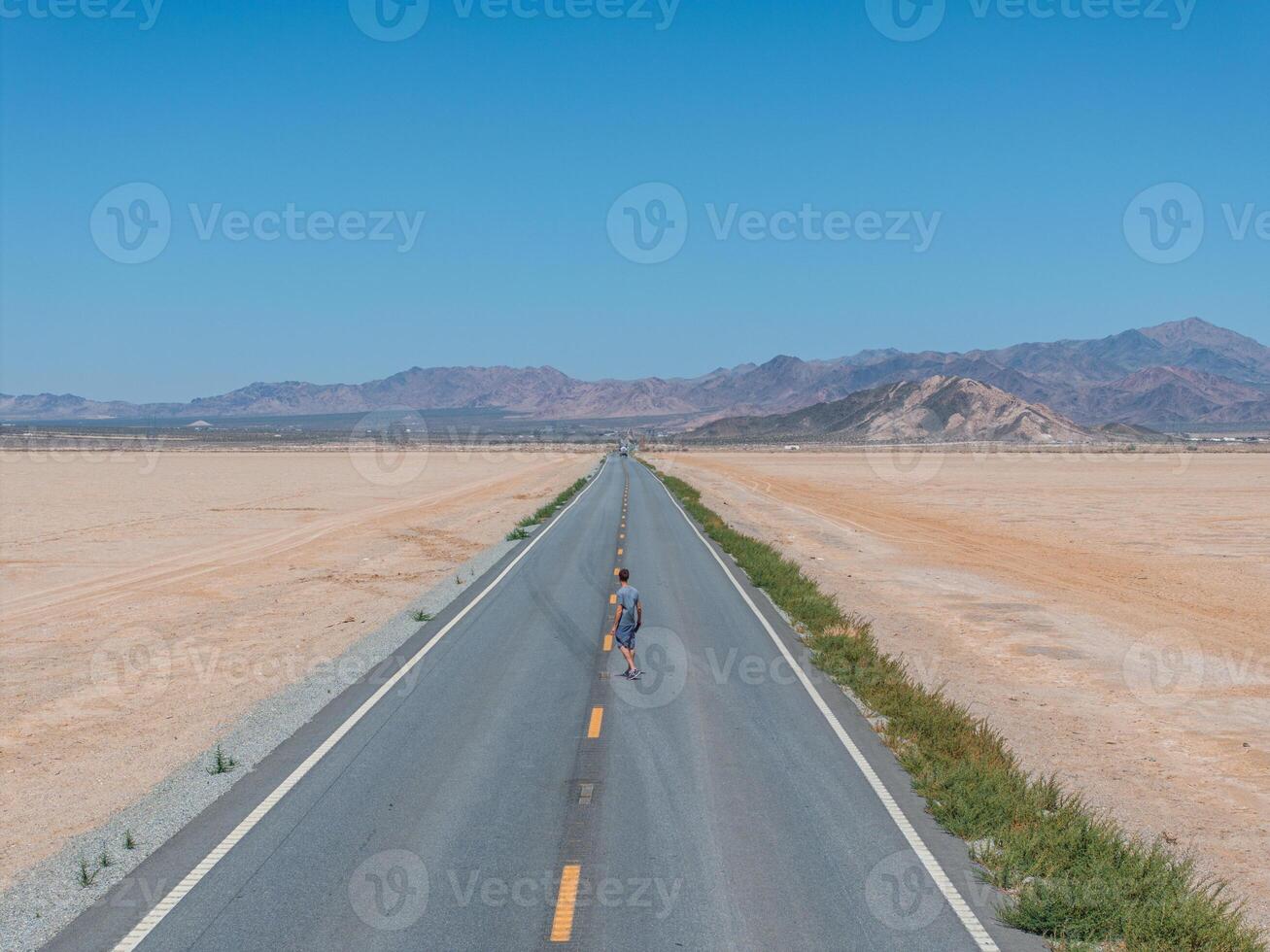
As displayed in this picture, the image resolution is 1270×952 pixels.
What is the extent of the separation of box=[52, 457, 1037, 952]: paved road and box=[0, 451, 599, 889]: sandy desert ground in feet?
6.64

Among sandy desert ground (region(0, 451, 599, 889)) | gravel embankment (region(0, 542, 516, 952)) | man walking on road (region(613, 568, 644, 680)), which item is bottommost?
sandy desert ground (region(0, 451, 599, 889))

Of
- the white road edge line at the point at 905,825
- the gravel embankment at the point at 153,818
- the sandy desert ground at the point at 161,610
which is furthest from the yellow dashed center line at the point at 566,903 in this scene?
the sandy desert ground at the point at 161,610

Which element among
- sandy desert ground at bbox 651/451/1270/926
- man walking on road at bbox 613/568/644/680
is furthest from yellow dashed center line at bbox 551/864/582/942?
man walking on road at bbox 613/568/644/680

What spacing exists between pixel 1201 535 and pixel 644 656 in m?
33.4

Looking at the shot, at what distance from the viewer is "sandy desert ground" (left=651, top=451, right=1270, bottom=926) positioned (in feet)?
39.0

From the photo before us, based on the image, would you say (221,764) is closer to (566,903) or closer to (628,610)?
(566,903)

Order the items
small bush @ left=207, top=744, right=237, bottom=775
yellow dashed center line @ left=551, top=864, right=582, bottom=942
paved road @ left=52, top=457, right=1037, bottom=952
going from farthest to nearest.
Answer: small bush @ left=207, top=744, right=237, bottom=775
paved road @ left=52, top=457, right=1037, bottom=952
yellow dashed center line @ left=551, top=864, right=582, bottom=942

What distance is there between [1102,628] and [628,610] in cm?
1198

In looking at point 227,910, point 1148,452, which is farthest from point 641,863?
point 1148,452

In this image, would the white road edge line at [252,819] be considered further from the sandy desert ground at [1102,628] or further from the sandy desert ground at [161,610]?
the sandy desert ground at [1102,628]

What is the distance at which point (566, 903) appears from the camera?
8219 mm

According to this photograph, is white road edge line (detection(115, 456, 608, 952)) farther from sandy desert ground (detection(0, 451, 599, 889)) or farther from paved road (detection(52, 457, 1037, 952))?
sandy desert ground (detection(0, 451, 599, 889))

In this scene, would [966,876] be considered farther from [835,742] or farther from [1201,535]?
[1201,535]

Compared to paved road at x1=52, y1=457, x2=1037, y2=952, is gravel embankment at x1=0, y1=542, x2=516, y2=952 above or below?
below
